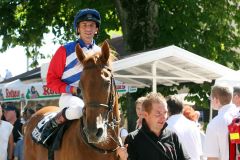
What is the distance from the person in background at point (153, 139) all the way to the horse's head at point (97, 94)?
0.34 m

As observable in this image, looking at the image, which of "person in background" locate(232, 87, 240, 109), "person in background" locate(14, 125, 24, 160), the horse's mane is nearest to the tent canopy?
"person in background" locate(14, 125, 24, 160)

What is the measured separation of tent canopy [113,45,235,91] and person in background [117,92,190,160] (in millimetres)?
4590

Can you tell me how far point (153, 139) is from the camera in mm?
5367

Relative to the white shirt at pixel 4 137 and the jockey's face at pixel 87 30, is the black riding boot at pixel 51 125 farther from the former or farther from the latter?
the white shirt at pixel 4 137

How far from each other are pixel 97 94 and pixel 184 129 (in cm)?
271

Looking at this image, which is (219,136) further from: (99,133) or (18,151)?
(18,151)

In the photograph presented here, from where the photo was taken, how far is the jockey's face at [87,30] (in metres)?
6.68

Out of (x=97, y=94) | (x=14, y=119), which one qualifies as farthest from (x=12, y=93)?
(x=97, y=94)

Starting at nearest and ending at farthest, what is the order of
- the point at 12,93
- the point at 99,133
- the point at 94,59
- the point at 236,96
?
the point at 99,133 → the point at 94,59 → the point at 236,96 → the point at 12,93

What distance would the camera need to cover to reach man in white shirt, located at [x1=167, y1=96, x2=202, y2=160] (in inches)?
314

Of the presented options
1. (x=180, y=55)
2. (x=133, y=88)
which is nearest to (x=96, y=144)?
(x=180, y=55)

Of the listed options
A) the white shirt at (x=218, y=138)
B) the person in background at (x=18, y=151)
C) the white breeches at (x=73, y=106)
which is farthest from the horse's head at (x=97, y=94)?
the person in background at (x=18, y=151)

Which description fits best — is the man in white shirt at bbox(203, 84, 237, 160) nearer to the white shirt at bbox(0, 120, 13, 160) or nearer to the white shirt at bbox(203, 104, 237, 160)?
the white shirt at bbox(203, 104, 237, 160)

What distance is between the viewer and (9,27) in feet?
64.5
